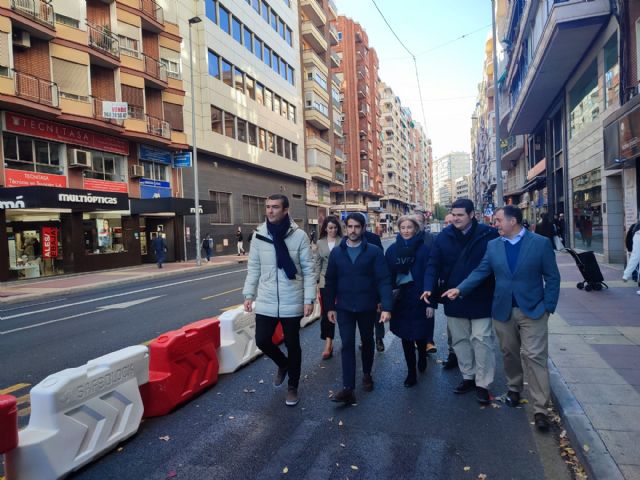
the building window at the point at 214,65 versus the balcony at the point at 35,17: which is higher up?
the building window at the point at 214,65

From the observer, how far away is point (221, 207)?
32.6 meters

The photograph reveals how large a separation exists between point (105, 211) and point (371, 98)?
6383 centimetres

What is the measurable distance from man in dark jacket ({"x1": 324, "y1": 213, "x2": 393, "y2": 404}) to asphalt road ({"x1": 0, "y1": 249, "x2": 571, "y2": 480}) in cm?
50

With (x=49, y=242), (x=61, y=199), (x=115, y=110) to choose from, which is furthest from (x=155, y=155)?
(x=61, y=199)

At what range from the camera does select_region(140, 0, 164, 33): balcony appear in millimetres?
25312

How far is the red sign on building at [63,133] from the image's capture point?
18688mm

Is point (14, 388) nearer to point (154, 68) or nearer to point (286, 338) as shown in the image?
point (286, 338)

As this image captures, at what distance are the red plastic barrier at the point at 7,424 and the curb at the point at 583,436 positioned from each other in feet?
11.6

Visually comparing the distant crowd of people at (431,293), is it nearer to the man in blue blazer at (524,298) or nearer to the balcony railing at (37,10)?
the man in blue blazer at (524,298)

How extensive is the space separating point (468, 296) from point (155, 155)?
83.1 ft

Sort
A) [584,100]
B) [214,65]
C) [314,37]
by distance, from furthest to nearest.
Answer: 1. [314,37]
2. [214,65]
3. [584,100]

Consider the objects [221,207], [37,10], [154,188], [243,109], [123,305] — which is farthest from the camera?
[243,109]

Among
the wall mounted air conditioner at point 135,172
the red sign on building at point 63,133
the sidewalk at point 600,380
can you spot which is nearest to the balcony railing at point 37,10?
the red sign on building at point 63,133

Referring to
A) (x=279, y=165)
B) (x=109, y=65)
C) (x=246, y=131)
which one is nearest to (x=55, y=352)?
(x=109, y=65)
